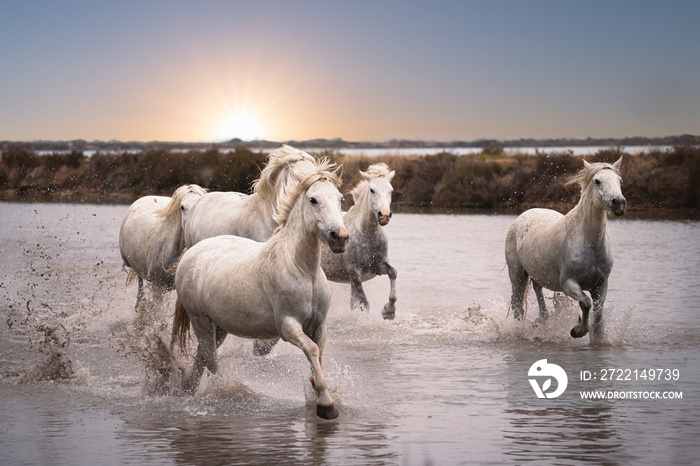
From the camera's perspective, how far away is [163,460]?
5617 mm

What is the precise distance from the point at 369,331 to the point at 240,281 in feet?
14.8

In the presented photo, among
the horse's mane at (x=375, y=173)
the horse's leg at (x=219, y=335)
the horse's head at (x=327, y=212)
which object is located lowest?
the horse's leg at (x=219, y=335)

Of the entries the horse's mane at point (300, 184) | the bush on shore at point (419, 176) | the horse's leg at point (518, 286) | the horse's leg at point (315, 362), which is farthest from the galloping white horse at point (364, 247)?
the bush on shore at point (419, 176)

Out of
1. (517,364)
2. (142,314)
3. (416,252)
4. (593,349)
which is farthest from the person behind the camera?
(416,252)

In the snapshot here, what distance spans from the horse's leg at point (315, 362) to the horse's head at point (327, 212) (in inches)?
25.5

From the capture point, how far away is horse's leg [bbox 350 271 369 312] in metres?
11.4

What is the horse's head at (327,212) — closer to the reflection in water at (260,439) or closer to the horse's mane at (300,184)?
the horse's mane at (300,184)

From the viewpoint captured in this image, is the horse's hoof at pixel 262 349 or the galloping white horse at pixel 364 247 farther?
the galloping white horse at pixel 364 247

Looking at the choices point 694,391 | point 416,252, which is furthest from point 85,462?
point 416,252

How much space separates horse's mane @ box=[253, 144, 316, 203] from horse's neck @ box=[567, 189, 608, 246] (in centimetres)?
313

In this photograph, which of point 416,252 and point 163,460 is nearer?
point 163,460

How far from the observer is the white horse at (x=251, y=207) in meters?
8.62

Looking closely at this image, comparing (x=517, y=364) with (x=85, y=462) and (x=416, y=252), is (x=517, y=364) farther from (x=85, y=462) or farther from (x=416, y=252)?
(x=416, y=252)

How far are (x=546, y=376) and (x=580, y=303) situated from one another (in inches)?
58.1
